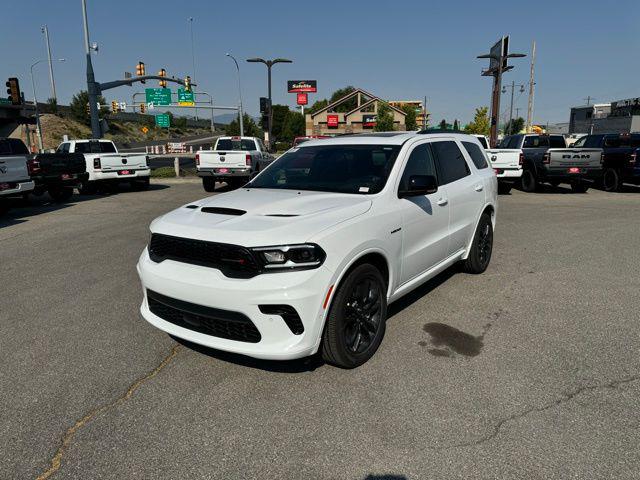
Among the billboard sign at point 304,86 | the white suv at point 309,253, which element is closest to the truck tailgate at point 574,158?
the white suv at point 309,253

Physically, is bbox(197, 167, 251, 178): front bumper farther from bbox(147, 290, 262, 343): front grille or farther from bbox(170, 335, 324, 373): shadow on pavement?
Answer: bbox(147, 290, 262, 343): front grille

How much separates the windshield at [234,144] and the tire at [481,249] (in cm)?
1386

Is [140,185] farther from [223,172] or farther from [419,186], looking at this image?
[419,186]

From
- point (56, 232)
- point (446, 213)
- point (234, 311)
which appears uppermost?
point (446, 213)

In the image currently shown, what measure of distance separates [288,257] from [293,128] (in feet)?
308

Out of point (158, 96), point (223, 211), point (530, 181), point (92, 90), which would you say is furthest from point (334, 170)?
point (158, 96)

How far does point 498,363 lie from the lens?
370 cm

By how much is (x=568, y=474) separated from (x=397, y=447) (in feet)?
2.96

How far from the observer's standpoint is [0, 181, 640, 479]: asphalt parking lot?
8.54 feet

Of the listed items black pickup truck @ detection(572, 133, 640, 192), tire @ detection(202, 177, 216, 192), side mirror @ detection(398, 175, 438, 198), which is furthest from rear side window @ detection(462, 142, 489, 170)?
tire @ detection(202, 177, 216, 192)

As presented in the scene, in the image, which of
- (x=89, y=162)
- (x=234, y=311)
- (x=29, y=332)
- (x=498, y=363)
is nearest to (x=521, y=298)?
(x=498, y=363)

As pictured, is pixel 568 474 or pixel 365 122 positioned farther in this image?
pixel 365 122

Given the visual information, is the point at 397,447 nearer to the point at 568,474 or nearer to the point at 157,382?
the point at 568,474

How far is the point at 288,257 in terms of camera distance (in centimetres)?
305
